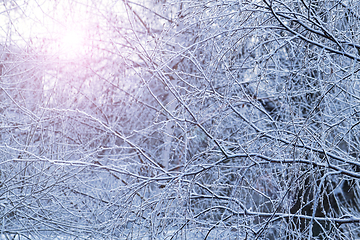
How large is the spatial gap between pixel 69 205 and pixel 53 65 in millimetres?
1884

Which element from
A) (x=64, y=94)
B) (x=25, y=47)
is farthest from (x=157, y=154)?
(x=25, y=47)

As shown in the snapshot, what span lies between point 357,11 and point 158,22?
4.12m

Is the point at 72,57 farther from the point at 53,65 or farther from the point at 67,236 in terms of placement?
the point at 67,236

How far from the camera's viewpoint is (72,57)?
13.4 ft

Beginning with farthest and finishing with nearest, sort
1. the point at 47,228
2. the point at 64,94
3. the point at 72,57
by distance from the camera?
1. the point at 47,228
2. the point at 64,94
3. the point at 72,57

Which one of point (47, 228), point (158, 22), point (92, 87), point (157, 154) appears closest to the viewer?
point (47, 228)

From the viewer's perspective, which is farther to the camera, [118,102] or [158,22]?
[158,22]

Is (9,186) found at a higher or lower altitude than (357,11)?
lower

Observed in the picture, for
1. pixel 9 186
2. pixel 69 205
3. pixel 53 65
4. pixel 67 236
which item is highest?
pixel 53 65

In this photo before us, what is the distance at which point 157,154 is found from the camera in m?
7.07

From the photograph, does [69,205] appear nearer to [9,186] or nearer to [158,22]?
Result: [9,186]

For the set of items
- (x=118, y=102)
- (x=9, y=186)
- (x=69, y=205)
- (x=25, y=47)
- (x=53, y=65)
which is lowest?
(x=69, y=205)

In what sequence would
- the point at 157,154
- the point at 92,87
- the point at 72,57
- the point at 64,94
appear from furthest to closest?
the point at 157,154 → the point at 92,87 → the point at 64,94 → the point at 72,57

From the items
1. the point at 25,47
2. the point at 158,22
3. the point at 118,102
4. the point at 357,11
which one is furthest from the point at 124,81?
the point at 357,11
